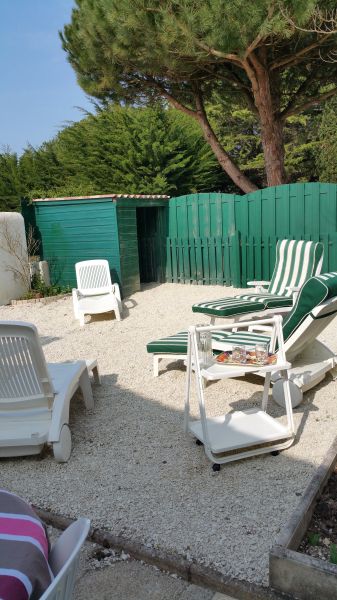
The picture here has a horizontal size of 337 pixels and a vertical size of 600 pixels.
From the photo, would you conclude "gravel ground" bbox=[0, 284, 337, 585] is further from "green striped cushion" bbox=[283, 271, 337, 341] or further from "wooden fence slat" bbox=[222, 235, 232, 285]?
"wooden fence slat" bbox=[222, 235, 232, 285]

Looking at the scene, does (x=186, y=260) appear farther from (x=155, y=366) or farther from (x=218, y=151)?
(x=155, y=366)

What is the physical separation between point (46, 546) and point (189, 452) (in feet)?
6.52

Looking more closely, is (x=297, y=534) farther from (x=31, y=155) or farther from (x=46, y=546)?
(x=31, y=155)

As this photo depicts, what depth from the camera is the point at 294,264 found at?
6.91 meters

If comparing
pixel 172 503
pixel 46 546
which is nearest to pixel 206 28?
pixel 172 503

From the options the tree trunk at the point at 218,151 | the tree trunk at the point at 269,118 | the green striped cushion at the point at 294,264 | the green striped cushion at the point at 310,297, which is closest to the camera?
the green striped cushion at the point at 310,297

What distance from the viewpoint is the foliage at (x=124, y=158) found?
51.3 ft

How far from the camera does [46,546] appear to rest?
4.74 ft

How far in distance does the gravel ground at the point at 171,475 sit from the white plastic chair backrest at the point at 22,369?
0.46 m

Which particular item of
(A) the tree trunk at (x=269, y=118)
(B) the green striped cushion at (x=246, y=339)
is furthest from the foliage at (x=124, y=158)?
(B) the green striped cushion at (x=246, y=339)

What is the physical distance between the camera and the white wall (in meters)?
9.28

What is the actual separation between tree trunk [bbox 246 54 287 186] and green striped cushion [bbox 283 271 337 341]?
8617 millimetres

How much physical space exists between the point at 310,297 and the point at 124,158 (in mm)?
13230

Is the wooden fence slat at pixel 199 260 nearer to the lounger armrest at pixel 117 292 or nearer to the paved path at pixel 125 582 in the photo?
the lounger armrest at pixel 117 292
